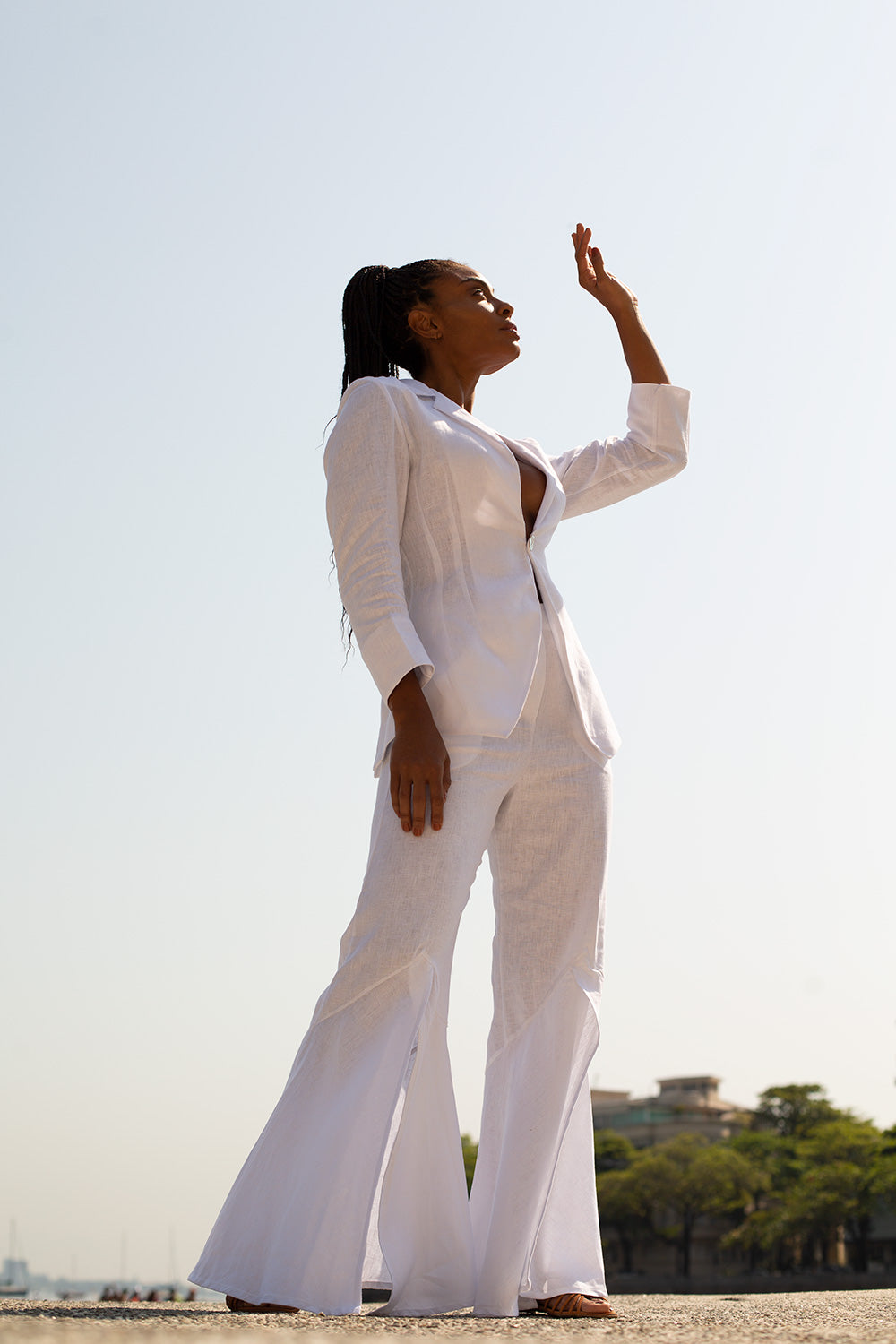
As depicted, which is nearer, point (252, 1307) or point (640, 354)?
point (252, 1307)

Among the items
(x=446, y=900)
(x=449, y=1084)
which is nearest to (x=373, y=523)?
(x=446, y=900)

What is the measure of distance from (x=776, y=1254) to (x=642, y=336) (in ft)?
211

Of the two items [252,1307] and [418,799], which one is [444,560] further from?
[252,1307]

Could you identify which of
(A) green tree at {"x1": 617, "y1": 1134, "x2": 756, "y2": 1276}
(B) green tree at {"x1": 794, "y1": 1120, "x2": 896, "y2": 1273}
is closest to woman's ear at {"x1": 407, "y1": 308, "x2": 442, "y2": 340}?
(B) green tree at {"x1": 794, "y1": 1120, "x2": 896, "y2": 1273}

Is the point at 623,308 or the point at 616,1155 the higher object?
the point at 623,308

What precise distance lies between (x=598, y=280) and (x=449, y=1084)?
108 inches

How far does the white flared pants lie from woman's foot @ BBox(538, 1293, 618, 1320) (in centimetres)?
4

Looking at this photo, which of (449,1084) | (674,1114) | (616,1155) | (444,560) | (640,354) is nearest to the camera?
(449,1084)

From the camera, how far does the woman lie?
3.30 meters

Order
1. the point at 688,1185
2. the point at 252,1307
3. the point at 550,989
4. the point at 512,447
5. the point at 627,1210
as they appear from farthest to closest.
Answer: the point at 627,1210 → the point at 688,1185 → the point at 512,447 → the point at 550,989 → the point at 252,1307

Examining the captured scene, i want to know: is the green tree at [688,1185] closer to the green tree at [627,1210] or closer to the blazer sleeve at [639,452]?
the green tree at [627,1210]

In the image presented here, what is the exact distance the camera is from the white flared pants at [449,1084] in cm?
325

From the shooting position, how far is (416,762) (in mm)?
3549

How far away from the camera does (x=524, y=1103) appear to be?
3.60 metres
